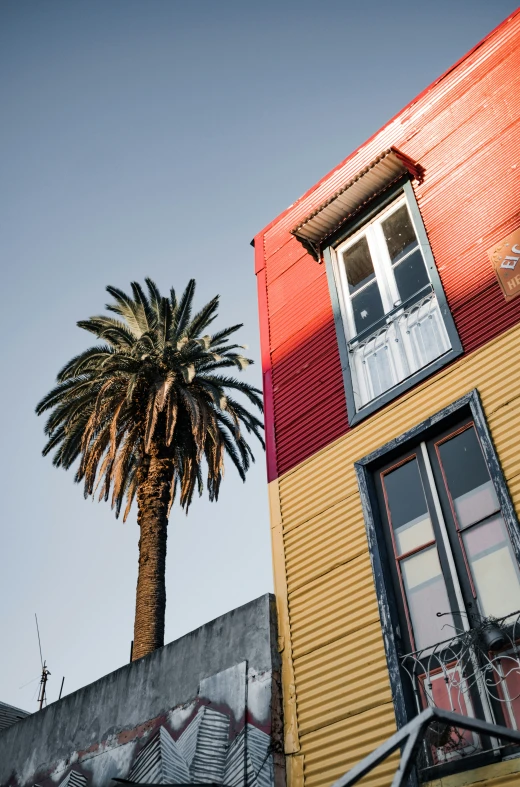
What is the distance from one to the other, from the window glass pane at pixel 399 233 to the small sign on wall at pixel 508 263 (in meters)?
1.62

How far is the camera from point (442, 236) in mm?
8961

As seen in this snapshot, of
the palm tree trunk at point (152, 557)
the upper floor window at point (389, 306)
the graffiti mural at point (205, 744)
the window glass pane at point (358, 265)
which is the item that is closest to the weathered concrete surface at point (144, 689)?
the graffiti mural at point (205, 744)

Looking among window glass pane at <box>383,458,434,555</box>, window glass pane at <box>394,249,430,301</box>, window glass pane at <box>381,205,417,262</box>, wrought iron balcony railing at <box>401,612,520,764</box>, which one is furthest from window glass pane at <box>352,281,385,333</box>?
wrought iron balcony railing at <box>401,612,520,764</box>

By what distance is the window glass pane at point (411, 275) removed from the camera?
901 centimetres

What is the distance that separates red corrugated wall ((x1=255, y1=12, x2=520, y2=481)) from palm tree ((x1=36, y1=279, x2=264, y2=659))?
234 inches

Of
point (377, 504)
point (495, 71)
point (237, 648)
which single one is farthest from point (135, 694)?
point (495, 71)

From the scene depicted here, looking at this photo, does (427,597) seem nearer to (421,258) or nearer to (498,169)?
(421,258)

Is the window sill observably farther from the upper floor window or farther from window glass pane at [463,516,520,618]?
window glass pane at [463,516,520,618]

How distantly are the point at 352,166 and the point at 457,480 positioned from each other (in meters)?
6.17

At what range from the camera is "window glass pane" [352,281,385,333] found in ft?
30.6

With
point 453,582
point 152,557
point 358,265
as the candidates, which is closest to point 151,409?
point 152,557

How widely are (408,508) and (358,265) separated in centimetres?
411

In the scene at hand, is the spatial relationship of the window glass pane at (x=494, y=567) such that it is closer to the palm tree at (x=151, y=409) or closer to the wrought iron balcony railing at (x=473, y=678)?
the wrought iron balcony railing at (x=473, y=678)

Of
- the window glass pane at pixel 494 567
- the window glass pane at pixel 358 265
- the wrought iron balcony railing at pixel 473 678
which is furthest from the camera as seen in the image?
the window glass pane at pixel 358 265
